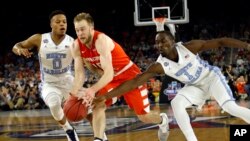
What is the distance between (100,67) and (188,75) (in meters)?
0.99

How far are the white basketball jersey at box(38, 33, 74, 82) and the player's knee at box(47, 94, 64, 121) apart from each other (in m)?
0.30

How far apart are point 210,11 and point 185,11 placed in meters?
10.4

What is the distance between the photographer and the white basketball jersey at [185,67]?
5.20m

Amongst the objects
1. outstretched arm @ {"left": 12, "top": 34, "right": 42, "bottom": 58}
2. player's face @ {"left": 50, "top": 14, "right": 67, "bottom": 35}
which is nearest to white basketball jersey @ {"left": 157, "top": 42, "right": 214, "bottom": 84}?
player's face @ {"left": 50, "top": 14, "right": 67, "bottom": 35}

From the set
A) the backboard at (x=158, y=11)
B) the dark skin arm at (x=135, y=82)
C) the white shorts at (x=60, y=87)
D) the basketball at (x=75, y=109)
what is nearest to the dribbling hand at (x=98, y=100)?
the dark skin arm at (x=135, y=82)

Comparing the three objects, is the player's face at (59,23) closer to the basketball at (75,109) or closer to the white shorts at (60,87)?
the white shorts at (60,87)

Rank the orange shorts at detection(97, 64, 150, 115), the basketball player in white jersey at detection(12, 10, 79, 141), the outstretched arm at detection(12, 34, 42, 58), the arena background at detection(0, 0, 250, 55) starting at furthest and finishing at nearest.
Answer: the arena background at detection(0, 0, 250, 55)
the basketball player in white jersey at detection(12, 10, 79, 141)
the outstretched arm at detection(12, 34, 42, 58)
the orange shorts at detection(97, 64, 150, 115)

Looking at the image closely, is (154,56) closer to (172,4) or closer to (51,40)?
(172,4)

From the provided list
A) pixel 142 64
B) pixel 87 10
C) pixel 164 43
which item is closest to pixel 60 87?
pixel 164 43

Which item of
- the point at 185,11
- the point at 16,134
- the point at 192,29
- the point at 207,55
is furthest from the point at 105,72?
the point at 192,29

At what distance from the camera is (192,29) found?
20391 mm

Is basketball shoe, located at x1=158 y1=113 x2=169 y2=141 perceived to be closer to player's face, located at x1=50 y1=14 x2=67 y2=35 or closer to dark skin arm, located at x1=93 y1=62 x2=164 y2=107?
dark skin arm, located at x1=93 y1=62 x2=164 y2=107

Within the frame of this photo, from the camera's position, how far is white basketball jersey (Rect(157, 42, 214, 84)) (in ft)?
17.1

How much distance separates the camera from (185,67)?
5211 mm
